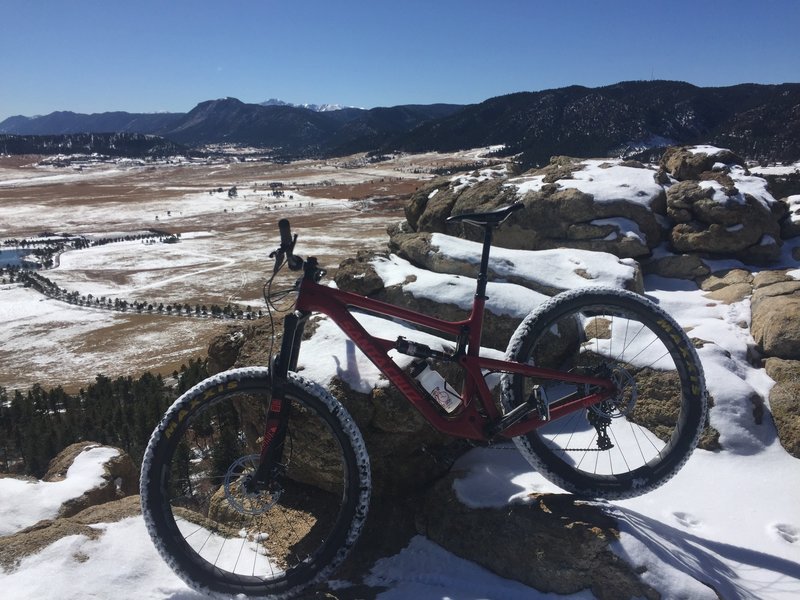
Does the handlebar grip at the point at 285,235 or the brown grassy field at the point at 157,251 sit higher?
the handlebar grip at the point at 285,235

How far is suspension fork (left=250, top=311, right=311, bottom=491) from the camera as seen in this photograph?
3441 mm

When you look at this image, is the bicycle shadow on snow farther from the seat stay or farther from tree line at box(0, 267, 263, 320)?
tree line at box(0, 267, 263, 320)

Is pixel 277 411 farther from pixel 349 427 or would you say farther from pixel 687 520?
pixel 687 520

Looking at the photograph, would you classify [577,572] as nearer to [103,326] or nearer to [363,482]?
[363,482]

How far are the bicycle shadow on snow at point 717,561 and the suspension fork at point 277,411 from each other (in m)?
2.42

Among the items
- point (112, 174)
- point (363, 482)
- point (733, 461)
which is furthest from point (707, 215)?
point (112, 174)

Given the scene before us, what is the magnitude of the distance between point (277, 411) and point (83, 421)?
14738 millimetres

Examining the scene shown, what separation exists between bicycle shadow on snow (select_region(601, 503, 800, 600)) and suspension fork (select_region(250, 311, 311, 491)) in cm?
242

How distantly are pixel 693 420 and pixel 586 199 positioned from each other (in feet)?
18.7

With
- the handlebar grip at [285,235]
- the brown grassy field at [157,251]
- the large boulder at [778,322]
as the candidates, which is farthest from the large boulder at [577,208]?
the handlebar grip at [285,235]

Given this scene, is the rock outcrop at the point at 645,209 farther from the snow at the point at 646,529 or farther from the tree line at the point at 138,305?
the tree line at the point at 138,305

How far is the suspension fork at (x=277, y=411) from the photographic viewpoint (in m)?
3.44

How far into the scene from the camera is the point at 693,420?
385 cm

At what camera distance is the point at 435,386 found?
3.66m
